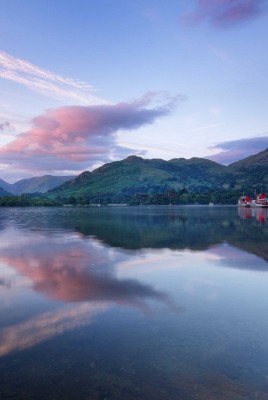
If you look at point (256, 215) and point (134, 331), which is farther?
point (256, 215)

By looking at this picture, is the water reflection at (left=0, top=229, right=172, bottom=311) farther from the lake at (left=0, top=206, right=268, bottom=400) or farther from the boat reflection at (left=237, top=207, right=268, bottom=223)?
the boat reflection at (left=237, top=207, right=268, bottom=223)

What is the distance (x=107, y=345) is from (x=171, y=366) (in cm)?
239

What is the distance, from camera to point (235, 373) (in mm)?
9594

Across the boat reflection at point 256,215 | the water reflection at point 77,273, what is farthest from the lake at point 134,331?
the boat reflection at point 256,215

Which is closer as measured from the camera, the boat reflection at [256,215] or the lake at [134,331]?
the lake at [134,331]

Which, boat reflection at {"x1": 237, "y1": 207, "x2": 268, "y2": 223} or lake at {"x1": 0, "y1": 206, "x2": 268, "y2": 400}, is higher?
lake at {"x1": 0, "y1": 206, "x2": 268, "y2": 400}

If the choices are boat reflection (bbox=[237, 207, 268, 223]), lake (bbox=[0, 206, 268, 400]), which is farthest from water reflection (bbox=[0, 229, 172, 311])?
boat reflection (bbox=[237, 207, 268, 223])

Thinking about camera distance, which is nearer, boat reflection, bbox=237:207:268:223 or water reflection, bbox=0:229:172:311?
water reflection, bbox=0:229:172:311

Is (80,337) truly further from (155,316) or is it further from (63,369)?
(155,316)

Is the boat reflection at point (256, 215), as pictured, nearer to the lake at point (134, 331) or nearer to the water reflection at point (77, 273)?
the water reflection at point (77, 273)

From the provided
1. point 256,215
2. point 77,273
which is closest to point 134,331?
point 77,273

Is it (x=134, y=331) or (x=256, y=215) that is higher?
(x=134, y=331)

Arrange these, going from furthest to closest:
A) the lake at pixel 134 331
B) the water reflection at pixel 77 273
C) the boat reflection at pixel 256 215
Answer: the boat reflection at pixel 256 215, the water reflection at pixel 77 273, the lake at pixel 134 331

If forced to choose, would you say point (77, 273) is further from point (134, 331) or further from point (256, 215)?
point (256, 215)
